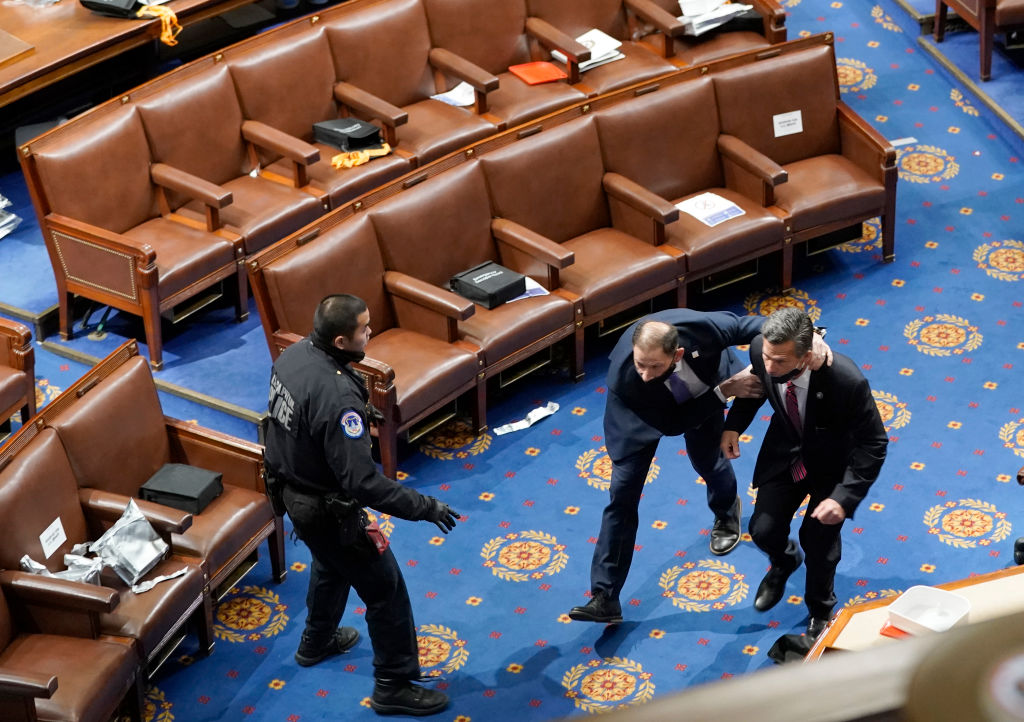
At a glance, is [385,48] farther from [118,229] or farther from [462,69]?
[118,229]

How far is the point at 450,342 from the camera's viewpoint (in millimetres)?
5543

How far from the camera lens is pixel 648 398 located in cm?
429

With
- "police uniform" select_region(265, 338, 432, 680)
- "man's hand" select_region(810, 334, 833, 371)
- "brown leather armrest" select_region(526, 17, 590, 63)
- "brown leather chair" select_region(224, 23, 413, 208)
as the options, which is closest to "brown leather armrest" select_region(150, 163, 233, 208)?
"brown leather chair" select_region(224, 23, 413, 208)

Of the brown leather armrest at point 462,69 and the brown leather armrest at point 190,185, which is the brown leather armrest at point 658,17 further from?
the brown leather armrest at point 190,185

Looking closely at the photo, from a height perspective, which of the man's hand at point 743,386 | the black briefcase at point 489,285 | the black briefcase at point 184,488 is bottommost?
the black briefcase at point 489,285

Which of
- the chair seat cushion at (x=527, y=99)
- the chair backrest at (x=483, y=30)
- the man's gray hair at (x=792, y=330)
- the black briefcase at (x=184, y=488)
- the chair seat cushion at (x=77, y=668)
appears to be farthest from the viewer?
the chair backrest at (x=483, y=30)

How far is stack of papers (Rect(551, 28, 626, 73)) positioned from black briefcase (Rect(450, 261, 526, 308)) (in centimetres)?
191

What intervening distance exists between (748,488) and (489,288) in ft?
4.57

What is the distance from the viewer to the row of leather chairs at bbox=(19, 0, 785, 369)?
19.2 feet

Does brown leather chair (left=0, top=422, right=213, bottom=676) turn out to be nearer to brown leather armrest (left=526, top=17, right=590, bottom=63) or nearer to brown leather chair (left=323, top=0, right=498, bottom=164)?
brown leather chair (left=323, top=0, right=498, bottom=164)

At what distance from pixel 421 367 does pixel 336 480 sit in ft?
4.96

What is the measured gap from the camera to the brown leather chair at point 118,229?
5.75m

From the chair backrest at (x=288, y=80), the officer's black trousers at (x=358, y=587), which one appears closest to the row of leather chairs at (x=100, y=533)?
the officer's black trousers at (x=358, y=587)

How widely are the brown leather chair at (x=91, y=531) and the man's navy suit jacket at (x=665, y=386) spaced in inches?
58.2
